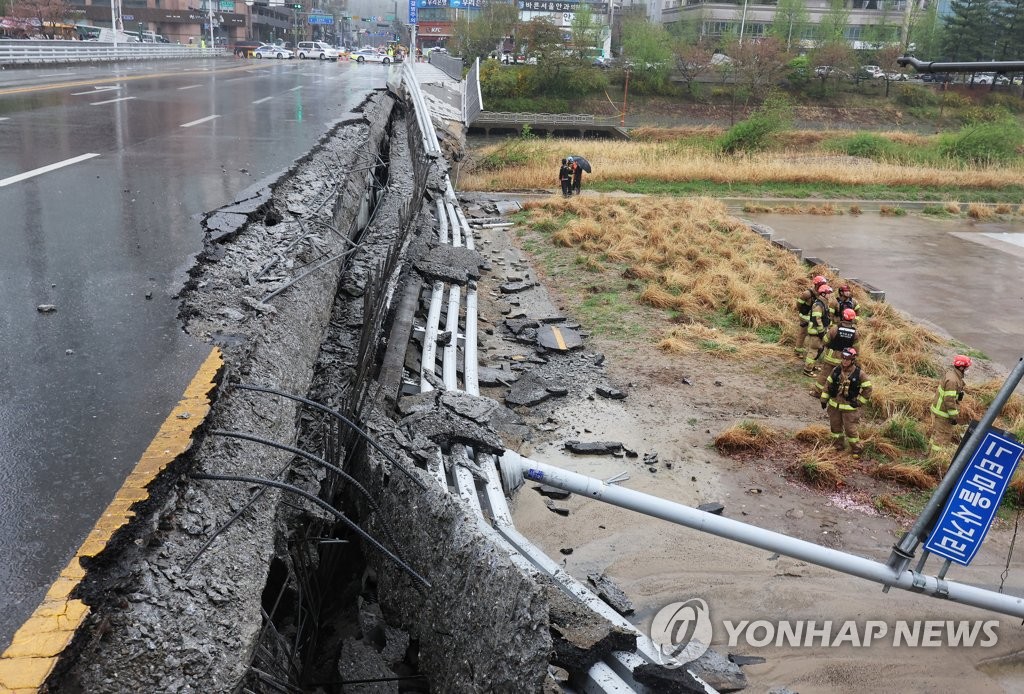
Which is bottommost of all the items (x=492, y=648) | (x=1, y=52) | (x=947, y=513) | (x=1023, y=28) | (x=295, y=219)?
(x=947, y=513)

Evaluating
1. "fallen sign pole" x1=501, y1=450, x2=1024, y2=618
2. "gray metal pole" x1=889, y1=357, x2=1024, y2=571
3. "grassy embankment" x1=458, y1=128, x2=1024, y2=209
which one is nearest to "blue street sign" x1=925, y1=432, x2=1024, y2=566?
"gray metal pole" x1=889, y1=357, x2=1024, y2=571

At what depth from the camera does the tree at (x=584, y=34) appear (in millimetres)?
68125

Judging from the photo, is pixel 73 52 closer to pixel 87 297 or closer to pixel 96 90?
pixel 96 90

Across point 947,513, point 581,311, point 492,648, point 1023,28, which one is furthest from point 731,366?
point 1023,28

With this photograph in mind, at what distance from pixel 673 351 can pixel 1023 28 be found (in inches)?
2602

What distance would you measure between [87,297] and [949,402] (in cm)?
824

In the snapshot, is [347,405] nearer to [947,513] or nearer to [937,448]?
[947,513]

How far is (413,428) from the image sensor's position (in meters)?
4.92

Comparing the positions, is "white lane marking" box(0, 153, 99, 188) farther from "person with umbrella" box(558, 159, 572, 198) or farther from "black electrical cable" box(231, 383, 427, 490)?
"person with umbrella" box(558, 159, 572, 198)

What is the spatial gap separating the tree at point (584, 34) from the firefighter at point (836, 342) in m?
61.5

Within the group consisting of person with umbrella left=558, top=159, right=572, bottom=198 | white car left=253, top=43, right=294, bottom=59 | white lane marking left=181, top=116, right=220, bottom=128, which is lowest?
person with umbrella left=558, top=159, right=572, bottom=198

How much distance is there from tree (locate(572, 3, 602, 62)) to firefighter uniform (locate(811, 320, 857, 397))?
202 feet

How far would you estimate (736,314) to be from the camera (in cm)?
1262

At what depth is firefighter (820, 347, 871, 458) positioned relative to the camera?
8.44 metres
